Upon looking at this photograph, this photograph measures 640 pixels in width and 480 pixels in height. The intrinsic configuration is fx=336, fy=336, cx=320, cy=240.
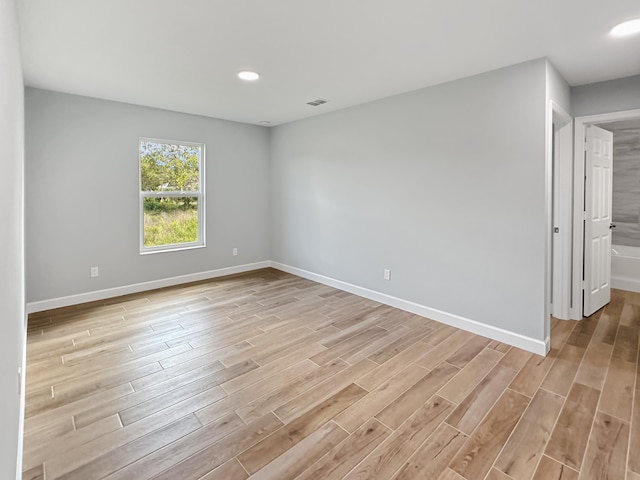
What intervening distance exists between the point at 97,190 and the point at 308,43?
318cm

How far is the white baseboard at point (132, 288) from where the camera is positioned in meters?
3.80

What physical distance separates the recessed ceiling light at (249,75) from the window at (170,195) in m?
1.97

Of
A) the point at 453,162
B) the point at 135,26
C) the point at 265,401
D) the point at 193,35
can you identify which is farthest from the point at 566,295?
the point at 135,26

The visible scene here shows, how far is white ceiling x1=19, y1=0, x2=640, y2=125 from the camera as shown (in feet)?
6.63

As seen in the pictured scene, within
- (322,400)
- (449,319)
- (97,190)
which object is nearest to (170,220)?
(97,190)

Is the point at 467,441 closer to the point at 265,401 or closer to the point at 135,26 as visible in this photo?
the point at 265,401

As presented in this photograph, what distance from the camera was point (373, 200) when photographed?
13.5ft

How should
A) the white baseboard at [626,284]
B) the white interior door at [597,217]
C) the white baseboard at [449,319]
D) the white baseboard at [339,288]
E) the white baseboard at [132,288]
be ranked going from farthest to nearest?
the white baseboard at [626,284] → the white baseboard at [132,288] → the white interior door at [597,217] → the white baseboard at [339,288] → the white baseboard at [449,319]

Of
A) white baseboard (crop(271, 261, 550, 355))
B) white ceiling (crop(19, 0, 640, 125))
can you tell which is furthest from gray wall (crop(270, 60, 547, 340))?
white ceiling (crop(19, 0, 640, 125))

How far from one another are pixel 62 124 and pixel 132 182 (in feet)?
3.02

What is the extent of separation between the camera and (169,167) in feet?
15.5

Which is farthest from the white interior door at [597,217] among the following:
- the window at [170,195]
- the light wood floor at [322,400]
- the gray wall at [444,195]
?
the window at [170,195]

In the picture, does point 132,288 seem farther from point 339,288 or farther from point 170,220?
point 339,288

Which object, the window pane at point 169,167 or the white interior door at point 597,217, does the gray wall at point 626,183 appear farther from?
the window pane at point 169,167
